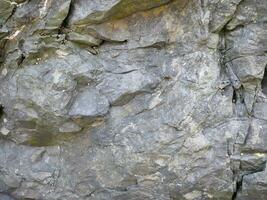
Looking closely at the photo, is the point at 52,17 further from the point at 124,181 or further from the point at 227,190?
the point at 227,190

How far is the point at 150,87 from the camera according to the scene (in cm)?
407

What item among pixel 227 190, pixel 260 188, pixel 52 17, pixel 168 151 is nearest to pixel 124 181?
pixel 168 151

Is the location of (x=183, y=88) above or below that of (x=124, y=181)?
above

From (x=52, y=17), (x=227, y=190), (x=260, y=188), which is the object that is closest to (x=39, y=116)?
(x=52, y=17)

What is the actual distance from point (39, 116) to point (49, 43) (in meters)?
0.74

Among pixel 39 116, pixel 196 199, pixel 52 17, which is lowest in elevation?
pixel 196 199

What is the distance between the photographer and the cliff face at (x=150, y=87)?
12.9ft

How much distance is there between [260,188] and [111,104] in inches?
67.4

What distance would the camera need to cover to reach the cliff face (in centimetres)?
394

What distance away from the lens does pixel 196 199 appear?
418cm

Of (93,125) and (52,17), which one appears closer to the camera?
(52,17)

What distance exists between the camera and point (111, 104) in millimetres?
4109

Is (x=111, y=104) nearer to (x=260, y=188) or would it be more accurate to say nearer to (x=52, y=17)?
(x=52, y=17)

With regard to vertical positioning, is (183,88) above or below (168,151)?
above
